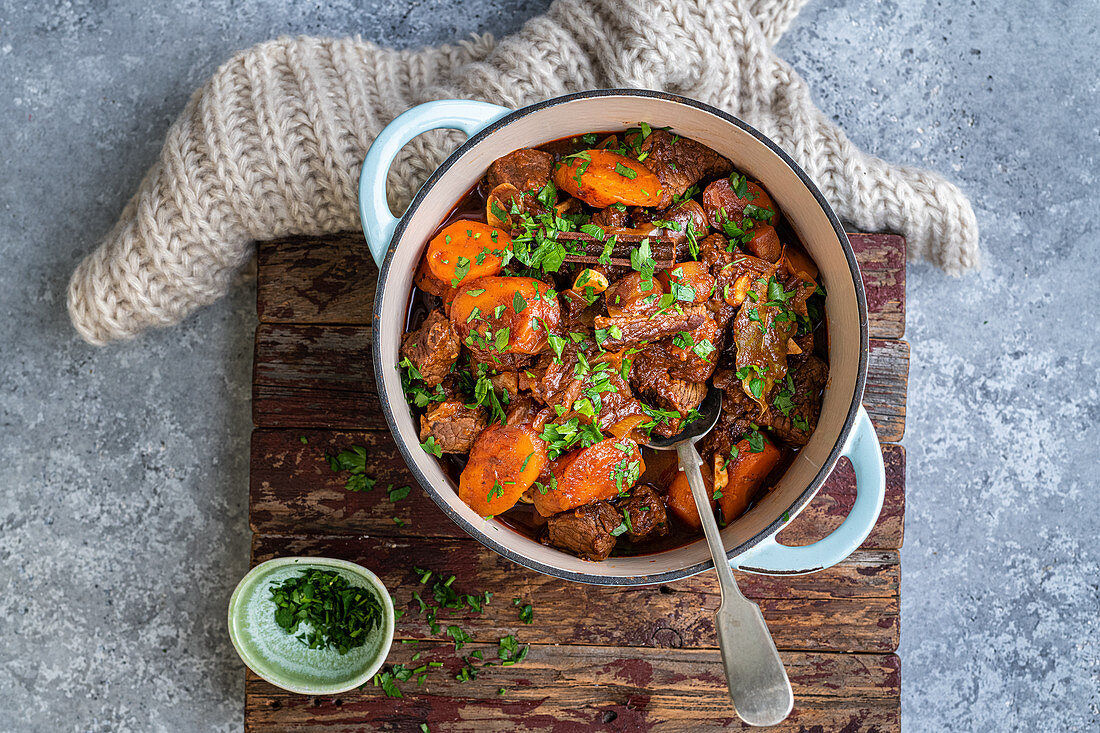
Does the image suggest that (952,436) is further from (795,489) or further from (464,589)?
(464,589)

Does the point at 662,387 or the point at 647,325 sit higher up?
the point at 647,325

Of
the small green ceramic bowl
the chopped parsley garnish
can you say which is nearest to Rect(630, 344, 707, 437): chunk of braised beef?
the chopped parsley garnish

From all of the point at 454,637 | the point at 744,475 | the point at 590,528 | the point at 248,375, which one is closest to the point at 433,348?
the point at 590,528

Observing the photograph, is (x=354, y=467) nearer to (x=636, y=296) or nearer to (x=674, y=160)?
(x=636, y=296)

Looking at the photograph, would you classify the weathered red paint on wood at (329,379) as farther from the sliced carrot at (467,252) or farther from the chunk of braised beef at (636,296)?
the chunk of braised beef at (636,296)

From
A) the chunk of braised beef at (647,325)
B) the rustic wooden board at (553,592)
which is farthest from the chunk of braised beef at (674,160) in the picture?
the rustic wooden board at (553,592)

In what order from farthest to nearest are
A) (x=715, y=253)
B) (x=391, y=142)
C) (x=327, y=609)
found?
(x=327, y=609) < (x=715, y=253) < (x=391, y=142)
